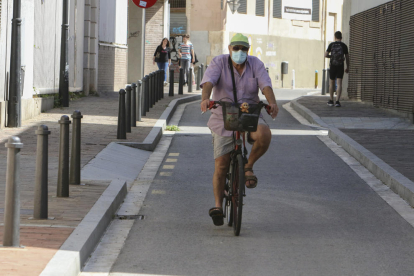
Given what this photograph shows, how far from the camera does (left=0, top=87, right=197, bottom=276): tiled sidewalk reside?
533 centimetres

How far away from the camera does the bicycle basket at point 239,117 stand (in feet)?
21.8

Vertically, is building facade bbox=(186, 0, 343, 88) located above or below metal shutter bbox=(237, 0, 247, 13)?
below

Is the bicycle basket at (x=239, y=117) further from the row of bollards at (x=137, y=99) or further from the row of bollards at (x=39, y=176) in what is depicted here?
the row of bollards at (x=137, y=99)

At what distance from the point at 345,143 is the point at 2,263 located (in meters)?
8.90

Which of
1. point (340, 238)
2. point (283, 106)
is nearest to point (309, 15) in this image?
point (283, 106)

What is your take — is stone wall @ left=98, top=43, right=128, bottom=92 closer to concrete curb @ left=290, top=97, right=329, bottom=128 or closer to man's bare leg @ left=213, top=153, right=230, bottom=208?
concrete curb @ left=290, top=97, right=329, bottom=128

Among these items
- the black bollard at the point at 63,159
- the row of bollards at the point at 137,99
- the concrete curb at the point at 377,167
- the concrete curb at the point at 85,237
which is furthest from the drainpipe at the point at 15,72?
the black bollard at the point at 63,159

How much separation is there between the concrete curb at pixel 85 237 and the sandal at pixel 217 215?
2.95 ft

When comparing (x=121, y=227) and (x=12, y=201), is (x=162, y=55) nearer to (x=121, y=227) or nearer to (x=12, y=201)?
(x=121, y=227)

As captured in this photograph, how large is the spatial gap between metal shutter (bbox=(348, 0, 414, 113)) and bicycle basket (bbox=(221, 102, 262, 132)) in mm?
11354

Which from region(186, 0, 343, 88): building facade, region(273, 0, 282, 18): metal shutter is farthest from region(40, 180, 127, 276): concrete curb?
region(273, 0, 282, 18): metal shutter

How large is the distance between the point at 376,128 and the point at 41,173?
34.6ft

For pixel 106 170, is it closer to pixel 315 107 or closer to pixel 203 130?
pixel 203 130

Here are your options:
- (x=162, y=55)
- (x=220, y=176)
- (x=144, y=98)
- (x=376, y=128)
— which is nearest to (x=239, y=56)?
(x=220, y=176)
